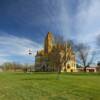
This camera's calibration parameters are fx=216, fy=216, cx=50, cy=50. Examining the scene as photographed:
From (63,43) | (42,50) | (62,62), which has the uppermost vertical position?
(42,50)

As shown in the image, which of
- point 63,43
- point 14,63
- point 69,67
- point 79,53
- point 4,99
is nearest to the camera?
point 4,99

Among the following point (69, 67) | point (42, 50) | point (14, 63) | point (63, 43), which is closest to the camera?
point (63, 43)

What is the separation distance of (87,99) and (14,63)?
128126 mm

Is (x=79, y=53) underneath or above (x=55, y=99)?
above

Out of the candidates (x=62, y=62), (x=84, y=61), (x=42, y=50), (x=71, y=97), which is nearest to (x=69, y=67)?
(x=84, y=61)

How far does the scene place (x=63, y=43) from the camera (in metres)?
35.6

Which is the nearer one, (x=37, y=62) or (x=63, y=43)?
(x=63, y=43)

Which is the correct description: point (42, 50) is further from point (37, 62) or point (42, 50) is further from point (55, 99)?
point (55, 99)

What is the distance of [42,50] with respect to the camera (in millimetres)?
108062

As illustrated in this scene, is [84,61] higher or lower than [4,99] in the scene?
higher

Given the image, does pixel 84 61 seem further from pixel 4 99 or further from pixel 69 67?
pixel 4 99

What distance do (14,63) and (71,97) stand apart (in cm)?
12738

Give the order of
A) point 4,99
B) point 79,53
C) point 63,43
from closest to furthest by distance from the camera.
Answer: point 4,99 < point 63,43 < point 79,53

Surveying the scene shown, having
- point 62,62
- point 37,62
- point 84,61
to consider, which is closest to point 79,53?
point 84,61
